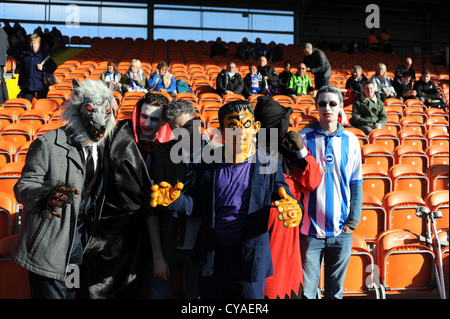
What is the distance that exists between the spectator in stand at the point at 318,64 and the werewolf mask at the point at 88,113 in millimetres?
6389

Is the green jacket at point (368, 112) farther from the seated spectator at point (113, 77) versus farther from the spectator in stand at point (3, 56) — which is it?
the spectator in stand at point (3, 56)

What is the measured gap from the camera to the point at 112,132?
1.97 meters

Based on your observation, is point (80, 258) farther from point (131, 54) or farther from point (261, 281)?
point (131, 54)

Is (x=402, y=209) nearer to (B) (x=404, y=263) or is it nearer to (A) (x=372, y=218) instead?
(A) (x=372, y=218)

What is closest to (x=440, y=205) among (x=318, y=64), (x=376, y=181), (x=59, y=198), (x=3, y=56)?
(x=376, y=181)

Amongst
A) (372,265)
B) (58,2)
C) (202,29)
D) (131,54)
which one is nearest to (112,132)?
(372,265)

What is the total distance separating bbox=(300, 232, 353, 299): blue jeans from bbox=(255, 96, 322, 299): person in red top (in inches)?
4.1

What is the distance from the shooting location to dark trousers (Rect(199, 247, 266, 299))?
180 cm

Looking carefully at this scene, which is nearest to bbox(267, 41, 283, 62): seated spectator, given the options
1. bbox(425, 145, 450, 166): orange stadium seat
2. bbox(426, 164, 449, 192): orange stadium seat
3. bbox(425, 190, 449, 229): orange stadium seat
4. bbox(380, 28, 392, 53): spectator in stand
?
bbox(380, 28, 392, 53): spectator in stand

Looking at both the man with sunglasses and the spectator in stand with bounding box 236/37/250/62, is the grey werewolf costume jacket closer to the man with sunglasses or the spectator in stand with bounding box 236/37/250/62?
the man with sunglasses

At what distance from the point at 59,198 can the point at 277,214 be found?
1029 mm

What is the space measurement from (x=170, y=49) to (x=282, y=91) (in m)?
7.50

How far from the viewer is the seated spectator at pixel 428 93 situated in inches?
327

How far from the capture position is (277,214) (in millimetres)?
2004
